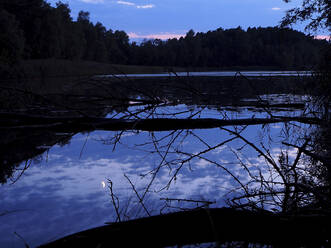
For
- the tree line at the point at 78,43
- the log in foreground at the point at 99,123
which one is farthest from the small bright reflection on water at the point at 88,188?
the tree line at the point at 78,43

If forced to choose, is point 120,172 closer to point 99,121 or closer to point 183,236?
point 99,121

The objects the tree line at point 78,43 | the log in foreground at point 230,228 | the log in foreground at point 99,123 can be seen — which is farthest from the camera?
the tree line at point 78,43

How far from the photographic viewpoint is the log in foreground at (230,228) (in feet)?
4.86

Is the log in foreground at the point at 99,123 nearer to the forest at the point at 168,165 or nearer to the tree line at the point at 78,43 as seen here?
the forest at the point at 168,165

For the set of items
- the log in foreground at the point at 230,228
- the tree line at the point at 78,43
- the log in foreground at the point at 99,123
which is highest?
the tree line at the point at 78,43

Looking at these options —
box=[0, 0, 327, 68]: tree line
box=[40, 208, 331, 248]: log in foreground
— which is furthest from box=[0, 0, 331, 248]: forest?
box=[0, 0, 327, 68]: tree line

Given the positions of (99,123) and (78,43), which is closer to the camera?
(99,123)

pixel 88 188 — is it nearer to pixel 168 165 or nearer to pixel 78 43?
pixel 168 165

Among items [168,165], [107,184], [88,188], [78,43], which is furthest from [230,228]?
[78,43]

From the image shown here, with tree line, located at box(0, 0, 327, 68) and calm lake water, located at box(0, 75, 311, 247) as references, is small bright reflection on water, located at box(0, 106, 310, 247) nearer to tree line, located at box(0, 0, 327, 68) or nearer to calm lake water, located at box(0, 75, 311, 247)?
calm lake water, located at box(0, 75, 311, 247)

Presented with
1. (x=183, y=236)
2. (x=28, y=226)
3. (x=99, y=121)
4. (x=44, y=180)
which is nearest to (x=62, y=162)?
(x=44, y=180)

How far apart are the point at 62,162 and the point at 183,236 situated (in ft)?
16.2

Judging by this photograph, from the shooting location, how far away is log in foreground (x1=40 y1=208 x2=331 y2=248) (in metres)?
1.48

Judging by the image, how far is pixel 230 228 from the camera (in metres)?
1.51
